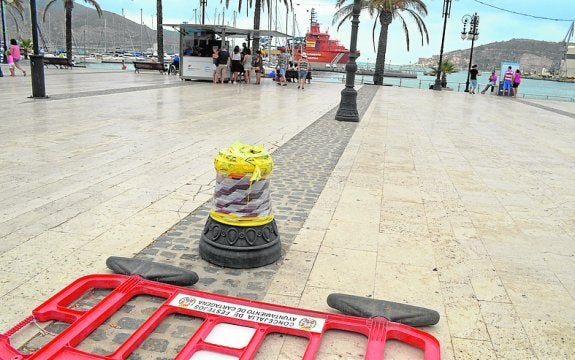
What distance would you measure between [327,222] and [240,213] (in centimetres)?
146

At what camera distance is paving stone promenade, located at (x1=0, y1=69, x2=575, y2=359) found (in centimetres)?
326

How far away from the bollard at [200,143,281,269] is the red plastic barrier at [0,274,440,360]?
579mm

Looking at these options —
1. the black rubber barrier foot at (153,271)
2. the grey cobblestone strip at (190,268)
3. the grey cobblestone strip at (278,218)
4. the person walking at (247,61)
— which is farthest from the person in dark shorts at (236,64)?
the black rubber barrier foot at (153,271)

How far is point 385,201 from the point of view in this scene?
5887 millimetres

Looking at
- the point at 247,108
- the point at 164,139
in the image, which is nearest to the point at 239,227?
the point at 164,139

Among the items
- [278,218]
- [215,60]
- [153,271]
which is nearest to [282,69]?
[215,60]

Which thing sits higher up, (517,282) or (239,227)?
(239,227)

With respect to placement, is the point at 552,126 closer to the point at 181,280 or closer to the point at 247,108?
the point at 247,108

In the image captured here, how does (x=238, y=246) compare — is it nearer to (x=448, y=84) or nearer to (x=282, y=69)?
(x=282, y=69)

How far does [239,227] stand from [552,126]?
1380 centimetres

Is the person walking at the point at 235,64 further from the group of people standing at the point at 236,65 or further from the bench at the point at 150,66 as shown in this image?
the bench at the point at 150,66

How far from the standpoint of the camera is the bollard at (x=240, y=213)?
12.4 ft

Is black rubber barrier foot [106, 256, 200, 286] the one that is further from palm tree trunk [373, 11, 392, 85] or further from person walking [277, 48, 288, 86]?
palm tree trunk [373, 11, 392, 85]

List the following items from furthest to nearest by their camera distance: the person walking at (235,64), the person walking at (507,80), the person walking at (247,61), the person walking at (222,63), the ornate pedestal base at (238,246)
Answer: the person walking at (507,80) → the person walking at (235,64) → the person walking at (247,61) → the person walking at (222,63) → the ornate pedestal base at (238,246)
